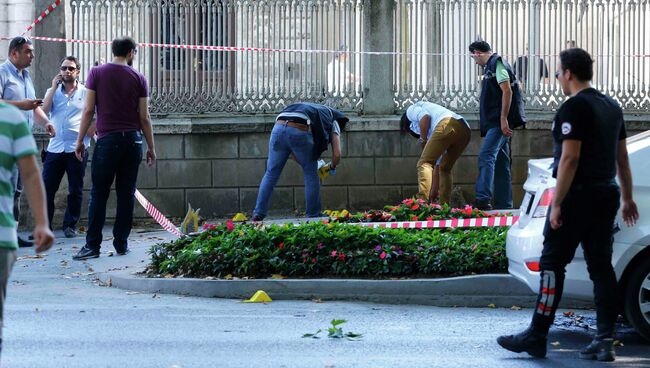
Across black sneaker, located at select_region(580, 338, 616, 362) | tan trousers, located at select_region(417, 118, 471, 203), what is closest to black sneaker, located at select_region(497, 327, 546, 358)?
black sneaker, located at select_region(580, 338, 616, 362)

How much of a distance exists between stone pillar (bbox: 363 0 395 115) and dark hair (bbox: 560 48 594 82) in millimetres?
8265

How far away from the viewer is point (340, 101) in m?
15.7

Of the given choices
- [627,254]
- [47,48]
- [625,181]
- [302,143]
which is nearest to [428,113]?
[302,143]

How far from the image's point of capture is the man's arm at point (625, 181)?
7.38m

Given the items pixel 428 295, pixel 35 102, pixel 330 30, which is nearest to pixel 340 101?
pixel 330 30

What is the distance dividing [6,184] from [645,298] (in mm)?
4043

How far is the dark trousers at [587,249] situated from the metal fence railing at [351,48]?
8477 millimetres

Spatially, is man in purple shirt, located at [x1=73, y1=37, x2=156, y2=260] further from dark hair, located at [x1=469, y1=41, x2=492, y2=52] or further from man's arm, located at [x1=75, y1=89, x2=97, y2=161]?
dark hair, located at [x1=469, y1=41, x2=492, y2=52]

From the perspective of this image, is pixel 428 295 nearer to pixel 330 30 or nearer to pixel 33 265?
pixel 33 265

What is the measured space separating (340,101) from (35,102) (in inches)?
187

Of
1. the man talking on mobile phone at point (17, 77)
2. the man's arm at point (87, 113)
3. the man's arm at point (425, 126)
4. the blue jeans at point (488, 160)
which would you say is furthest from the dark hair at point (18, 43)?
the blue jeans at point (488, 160)

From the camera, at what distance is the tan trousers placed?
1398 cm

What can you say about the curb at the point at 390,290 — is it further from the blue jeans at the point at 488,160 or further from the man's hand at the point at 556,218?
the blue jeans at the point at 488,160

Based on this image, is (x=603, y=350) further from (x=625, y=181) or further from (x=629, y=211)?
(x=625, y=181)
